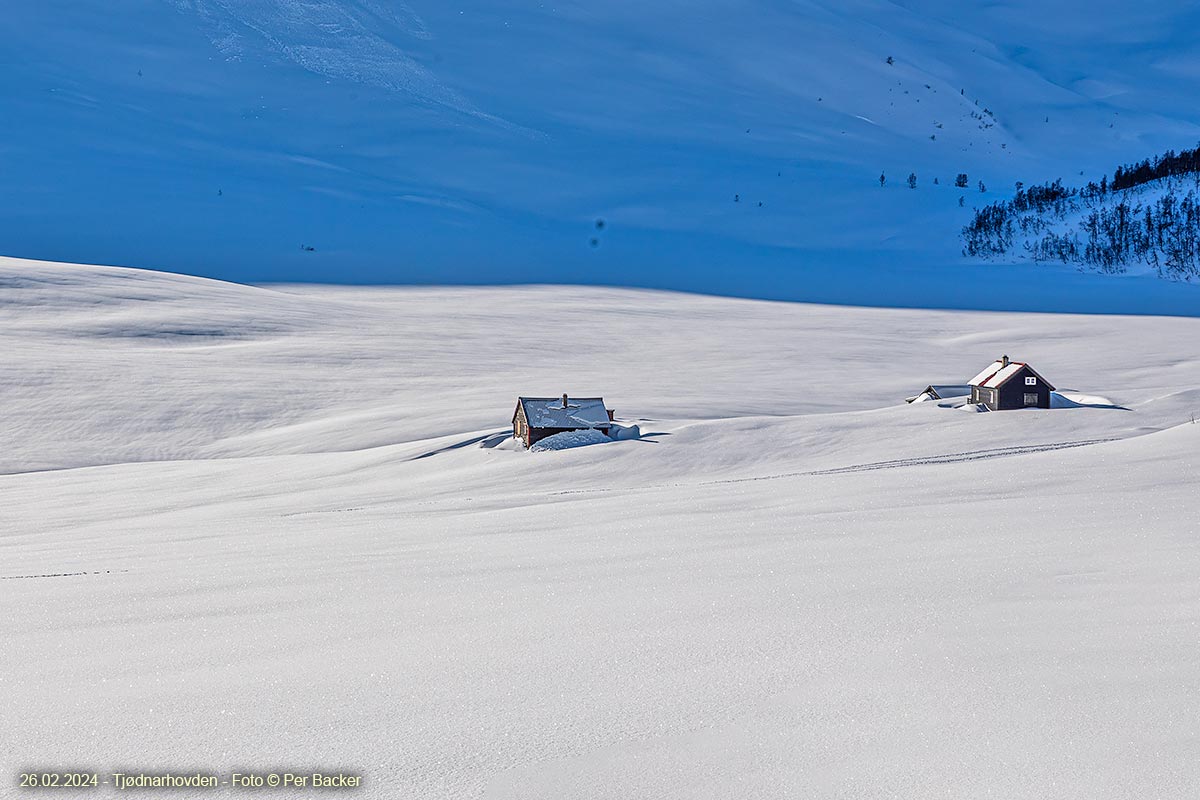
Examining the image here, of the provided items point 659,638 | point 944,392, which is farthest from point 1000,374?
point 659,638

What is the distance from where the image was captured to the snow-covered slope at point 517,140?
84.4 metres

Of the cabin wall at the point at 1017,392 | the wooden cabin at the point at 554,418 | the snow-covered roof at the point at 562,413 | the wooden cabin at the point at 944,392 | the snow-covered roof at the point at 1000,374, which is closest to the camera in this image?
the wooden cabin at the point at 554,418

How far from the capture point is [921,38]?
189 metres

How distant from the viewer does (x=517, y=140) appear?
11881 centimetres

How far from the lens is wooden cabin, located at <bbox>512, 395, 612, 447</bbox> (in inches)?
890

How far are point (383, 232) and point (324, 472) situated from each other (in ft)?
236

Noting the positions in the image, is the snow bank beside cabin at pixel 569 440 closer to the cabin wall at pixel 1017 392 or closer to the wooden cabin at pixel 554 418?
the wooden cabin at pixel 554 418

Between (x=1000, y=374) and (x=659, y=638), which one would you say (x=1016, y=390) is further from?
(x=659, y=638)

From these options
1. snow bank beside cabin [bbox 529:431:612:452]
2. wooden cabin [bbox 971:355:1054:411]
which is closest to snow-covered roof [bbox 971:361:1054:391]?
wooden cabin [bbox 971:355:1054:411]

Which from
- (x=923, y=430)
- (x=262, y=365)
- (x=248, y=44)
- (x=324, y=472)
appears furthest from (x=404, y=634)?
(x=248, y=44)

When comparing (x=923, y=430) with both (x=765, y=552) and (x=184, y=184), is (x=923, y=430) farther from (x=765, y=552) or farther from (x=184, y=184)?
(x=184, y=184)

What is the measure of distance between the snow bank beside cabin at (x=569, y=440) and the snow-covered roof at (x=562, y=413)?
8.4 inches

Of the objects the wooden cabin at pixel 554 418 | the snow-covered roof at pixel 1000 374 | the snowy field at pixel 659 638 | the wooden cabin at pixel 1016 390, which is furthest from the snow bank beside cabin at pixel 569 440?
the snow-covered roof at pixel 1000 374

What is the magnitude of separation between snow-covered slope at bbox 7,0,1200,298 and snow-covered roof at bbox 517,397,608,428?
51096mm
